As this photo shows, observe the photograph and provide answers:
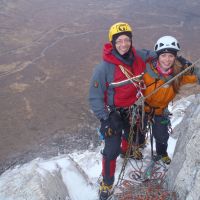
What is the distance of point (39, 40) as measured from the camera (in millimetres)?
16500

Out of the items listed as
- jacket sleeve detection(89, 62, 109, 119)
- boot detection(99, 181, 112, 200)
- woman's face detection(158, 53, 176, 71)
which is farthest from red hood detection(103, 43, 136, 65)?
boot detection(99, 181, 112, 200)

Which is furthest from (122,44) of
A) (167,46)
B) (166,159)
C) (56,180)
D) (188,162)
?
(56,180)

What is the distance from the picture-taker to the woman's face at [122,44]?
447 cm

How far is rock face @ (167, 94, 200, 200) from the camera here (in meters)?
4.14

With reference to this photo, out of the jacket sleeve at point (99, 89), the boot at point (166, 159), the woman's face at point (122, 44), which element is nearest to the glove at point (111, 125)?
the jacket sleeve at point (99, 89)

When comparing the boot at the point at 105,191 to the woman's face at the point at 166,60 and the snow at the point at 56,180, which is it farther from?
the woman's face at the point at 166,60

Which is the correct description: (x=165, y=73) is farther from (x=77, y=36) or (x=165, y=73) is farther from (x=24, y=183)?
(x=77, y=36)

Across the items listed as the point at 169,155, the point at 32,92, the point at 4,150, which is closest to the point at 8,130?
the point at 4,150

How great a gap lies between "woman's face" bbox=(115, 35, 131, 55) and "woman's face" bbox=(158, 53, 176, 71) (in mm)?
469

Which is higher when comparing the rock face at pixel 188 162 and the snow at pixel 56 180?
the rock face at pixel 188 162

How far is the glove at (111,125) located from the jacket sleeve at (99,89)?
98 millimetres

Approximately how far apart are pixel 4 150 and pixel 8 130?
0.94 meters

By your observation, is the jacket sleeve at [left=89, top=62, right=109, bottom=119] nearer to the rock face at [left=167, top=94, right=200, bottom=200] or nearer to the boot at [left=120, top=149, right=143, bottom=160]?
the rock face at [left=167, top=94, right=200, bottom=200]

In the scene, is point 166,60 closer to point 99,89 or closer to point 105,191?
point 99,89
